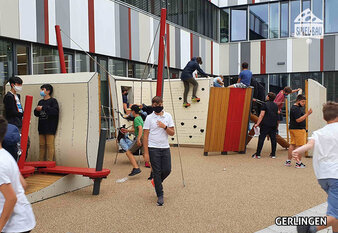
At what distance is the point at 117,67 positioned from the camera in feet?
45.4

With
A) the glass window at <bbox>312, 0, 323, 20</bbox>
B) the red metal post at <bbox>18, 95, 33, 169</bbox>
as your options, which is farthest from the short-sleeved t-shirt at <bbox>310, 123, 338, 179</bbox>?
the glass window at <bbox>312, 0, 323, 20</bbox>

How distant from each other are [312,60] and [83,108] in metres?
16.6

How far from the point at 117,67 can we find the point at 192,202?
9.36 meters

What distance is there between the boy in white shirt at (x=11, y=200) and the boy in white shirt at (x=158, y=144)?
3.00 m

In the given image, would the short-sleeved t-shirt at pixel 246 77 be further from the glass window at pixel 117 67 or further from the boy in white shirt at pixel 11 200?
the boy in white shirt at pixel 11 200

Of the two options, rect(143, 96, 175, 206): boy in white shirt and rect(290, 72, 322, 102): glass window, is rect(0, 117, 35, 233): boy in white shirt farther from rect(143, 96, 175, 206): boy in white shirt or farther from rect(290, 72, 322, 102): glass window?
rect(290, 72, 322, 102): glass window

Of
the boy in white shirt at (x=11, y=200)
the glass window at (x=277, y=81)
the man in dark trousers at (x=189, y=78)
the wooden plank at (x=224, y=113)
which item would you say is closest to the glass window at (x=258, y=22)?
the glass window at (x=277, y=81)

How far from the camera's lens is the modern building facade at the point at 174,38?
10203mm

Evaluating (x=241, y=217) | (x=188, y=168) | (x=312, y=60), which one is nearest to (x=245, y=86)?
(x=188, y=168)

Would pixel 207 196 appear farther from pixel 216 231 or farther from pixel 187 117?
pixel 187 117

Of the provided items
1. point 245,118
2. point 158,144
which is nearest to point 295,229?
point 158,144

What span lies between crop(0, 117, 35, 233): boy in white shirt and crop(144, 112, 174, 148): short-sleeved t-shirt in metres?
3.03

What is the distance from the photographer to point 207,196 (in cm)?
575

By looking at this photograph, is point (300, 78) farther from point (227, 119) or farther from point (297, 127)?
point (297, 127)
